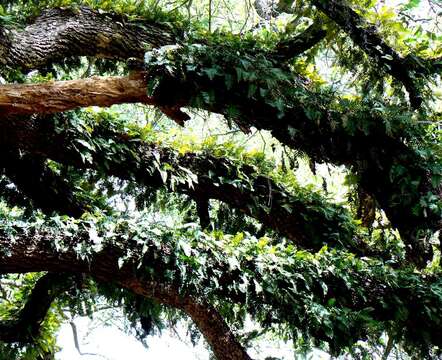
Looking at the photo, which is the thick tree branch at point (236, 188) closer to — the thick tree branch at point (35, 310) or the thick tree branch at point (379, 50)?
the thick tree branch at point (35, 310)

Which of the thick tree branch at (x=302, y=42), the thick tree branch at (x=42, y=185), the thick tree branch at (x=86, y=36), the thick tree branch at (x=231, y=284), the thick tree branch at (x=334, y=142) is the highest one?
the thick tree branch at (x=86, y=36)

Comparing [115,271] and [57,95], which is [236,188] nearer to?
[115,271]

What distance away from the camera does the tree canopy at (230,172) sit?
3662 millimetres

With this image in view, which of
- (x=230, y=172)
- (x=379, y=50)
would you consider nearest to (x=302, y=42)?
(x=379, y=50)

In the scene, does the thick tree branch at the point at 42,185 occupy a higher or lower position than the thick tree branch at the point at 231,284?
higher

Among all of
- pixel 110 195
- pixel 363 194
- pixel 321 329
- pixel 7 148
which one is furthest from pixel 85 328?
pixel 321 329

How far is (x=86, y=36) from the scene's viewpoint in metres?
4.57

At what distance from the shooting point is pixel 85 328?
34.6 ft

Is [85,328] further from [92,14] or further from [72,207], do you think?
[92,14]

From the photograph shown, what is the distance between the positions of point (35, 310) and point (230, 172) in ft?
7.64

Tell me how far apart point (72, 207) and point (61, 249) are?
1531 millimetres

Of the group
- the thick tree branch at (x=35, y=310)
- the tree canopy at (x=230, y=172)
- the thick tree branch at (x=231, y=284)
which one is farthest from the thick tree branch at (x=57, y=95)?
the thick tree branch at (x=35, y=310)

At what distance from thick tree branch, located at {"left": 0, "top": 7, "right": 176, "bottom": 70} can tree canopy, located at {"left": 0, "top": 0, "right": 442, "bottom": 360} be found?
0.02 metres

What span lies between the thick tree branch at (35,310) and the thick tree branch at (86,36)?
1.97 m
